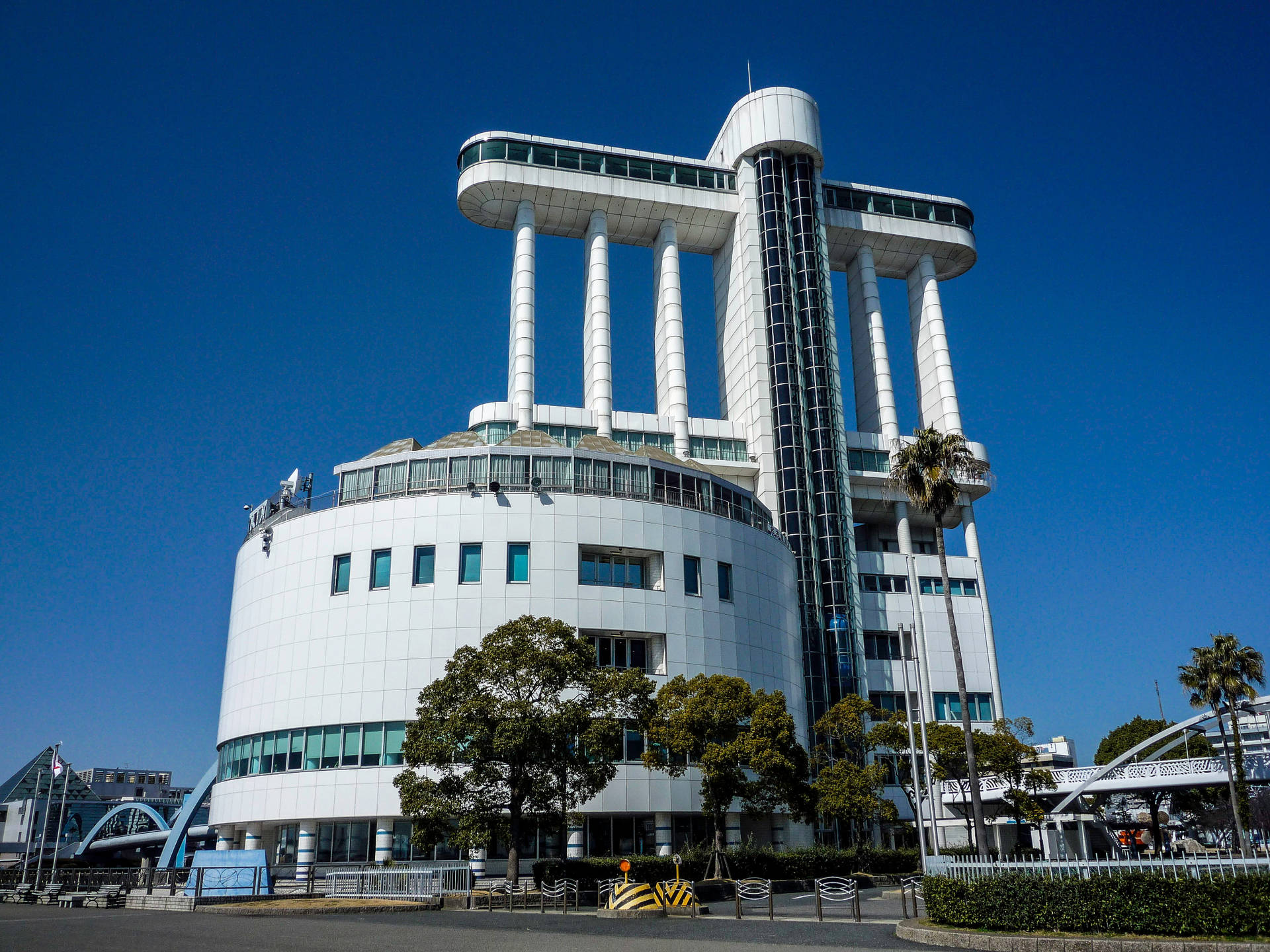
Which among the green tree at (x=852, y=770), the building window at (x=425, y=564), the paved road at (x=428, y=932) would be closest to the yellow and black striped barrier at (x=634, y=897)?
the paved road at (x=428, y=932)

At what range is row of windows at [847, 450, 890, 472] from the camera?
8731 centimetres

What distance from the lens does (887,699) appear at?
8244 centimetres

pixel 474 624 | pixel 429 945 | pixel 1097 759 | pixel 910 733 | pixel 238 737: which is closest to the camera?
pixel 429 945

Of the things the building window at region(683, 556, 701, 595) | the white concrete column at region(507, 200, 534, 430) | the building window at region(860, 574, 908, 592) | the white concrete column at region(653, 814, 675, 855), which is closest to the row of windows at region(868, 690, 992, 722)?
the building window at region(860, 574, 908, 592)

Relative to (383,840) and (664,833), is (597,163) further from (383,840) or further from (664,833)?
(383,840)

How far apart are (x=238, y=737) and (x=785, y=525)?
43099 mm

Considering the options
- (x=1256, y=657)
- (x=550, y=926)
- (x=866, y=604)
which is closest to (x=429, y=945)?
(x=550, y=926)

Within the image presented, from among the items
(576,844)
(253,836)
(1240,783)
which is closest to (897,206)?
(1240,783)

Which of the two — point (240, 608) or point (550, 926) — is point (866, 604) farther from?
point (550, 926)

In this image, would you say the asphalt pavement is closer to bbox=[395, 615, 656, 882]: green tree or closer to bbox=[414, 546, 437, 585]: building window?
bbox=[395, 615, 656, 882]: green tree

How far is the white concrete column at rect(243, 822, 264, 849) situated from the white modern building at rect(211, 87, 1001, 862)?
0.62 feet

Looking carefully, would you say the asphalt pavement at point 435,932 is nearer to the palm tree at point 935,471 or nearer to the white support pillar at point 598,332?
the palm tree at point 935,471

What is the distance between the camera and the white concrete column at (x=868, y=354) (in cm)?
9150

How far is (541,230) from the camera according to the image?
92.2 m
